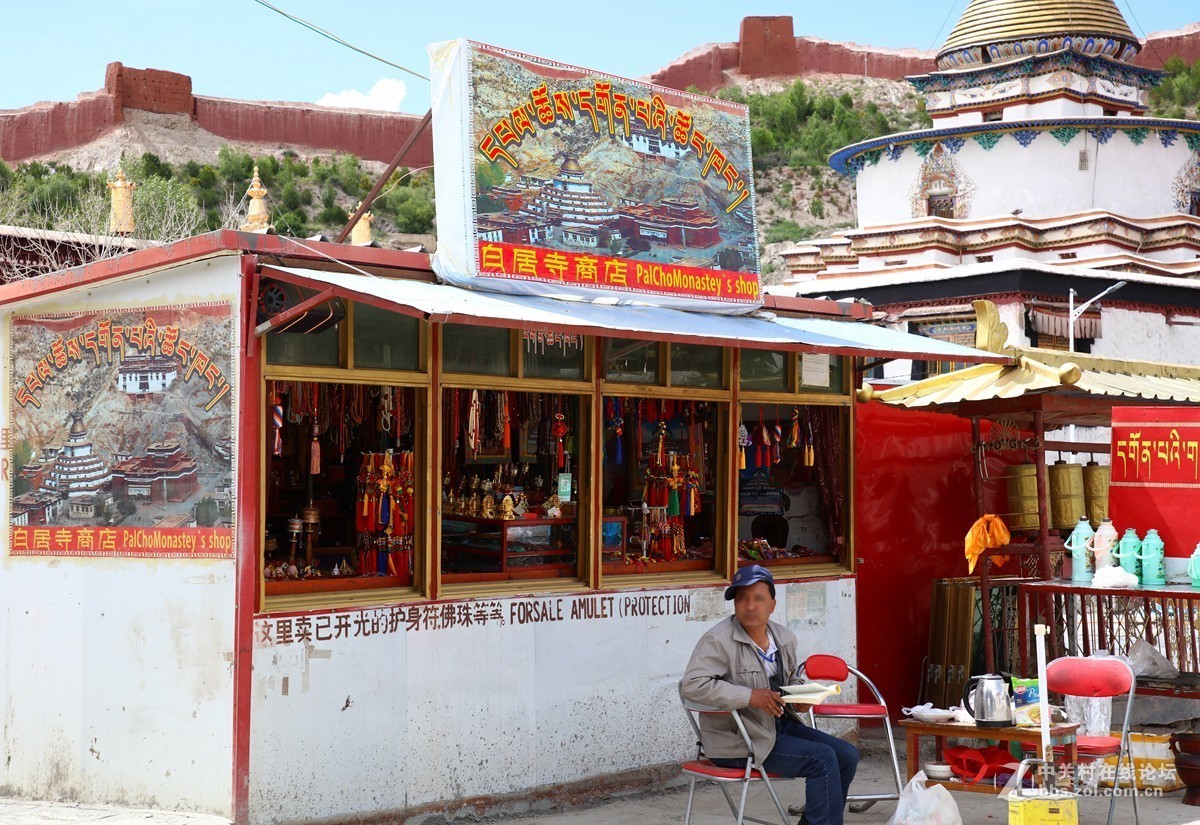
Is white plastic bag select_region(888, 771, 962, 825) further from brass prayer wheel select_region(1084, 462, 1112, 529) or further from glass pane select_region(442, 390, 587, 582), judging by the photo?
brass prayer wheel select_region(1084, 462, 1112, 529)

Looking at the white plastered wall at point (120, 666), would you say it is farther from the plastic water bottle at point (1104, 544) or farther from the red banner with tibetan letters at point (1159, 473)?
the red banner with tibetan letters at point (1159, 473)

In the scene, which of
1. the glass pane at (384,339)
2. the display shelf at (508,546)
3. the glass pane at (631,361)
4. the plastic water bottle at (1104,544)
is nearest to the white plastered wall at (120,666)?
the glass pane at (384,339)

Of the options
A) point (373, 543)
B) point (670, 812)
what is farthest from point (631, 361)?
point (670, 812)

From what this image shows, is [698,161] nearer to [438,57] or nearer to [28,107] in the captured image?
[438,57]

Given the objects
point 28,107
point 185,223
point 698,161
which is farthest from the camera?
point 28,107

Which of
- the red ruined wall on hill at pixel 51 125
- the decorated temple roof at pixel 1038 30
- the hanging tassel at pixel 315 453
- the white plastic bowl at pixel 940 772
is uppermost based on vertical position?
the red ruined wall on hill at pixel 51 125

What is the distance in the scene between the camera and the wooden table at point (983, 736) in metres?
6.21

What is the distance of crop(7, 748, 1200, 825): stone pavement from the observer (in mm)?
6363

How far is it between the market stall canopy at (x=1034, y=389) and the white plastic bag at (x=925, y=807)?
309 cm

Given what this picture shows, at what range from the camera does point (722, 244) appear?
311 inches

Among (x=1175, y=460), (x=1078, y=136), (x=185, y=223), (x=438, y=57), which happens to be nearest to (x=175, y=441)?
(x=438, y=57)

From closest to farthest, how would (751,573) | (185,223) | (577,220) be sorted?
(751,573)
(577,220)
(185,223)

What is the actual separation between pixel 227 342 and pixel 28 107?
70266 mm

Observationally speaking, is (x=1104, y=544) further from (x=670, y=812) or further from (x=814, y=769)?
(x=814, y=769)
